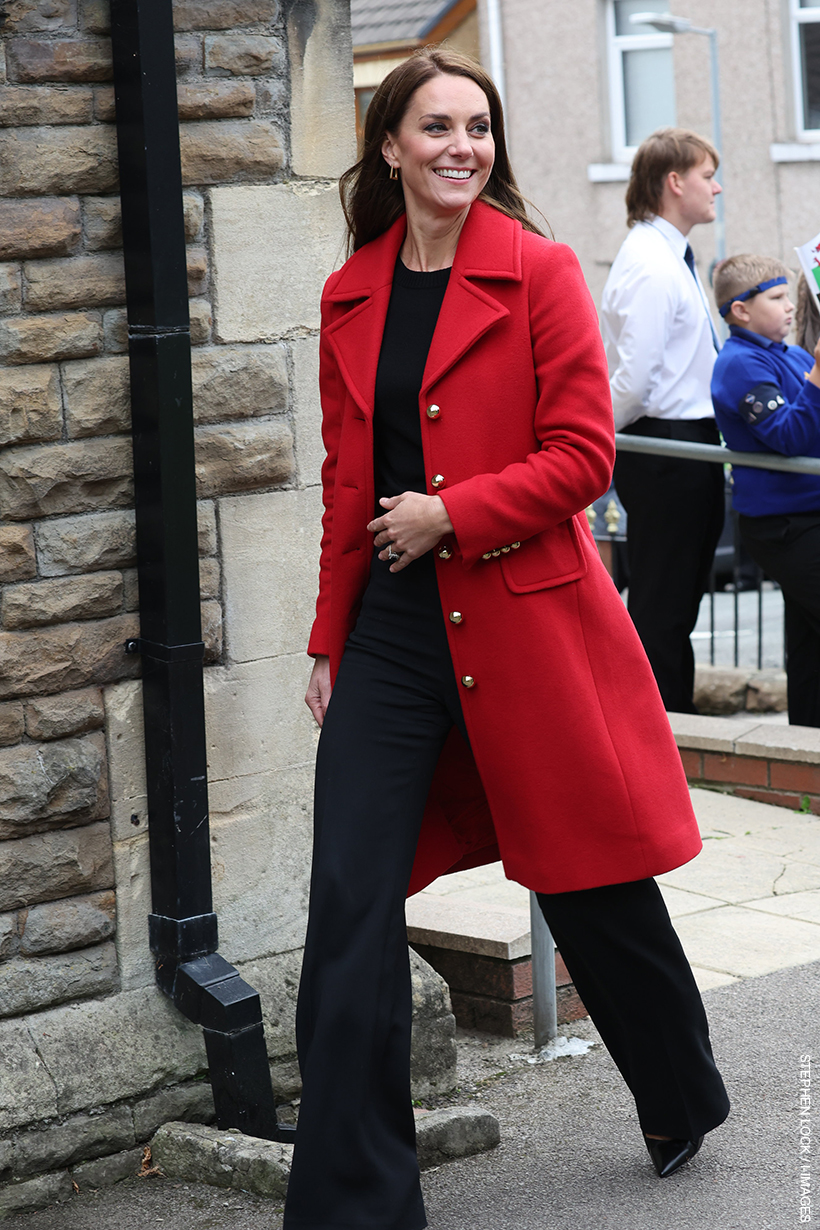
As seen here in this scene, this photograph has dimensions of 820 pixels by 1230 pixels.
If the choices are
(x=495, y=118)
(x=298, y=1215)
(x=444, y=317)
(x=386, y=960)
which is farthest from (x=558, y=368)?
(x=298, y=1215)

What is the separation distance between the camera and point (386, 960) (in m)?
2.81

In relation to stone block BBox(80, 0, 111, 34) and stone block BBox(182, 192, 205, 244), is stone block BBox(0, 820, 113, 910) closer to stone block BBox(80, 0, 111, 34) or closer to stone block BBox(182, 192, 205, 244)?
stone block BBox(182, 192, 205, 244)

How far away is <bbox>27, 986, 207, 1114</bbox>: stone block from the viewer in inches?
127

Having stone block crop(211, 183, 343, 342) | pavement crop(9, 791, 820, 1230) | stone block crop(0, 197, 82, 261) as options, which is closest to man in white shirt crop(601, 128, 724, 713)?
pavement crop(9, 791, 820, 1230)

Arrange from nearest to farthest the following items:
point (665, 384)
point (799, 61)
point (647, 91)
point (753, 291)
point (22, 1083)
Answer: point (22, 1083) < point (753, 291) < point (665, 384) < point (799, 61) < point (647, 91)

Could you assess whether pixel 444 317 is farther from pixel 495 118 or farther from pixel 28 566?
pixel 28 566

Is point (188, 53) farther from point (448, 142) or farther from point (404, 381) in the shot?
point (404, 381)

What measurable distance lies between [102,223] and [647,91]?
17.2 metres

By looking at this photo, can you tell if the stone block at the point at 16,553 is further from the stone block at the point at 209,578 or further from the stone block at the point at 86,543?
the stone block at the point at 209,578

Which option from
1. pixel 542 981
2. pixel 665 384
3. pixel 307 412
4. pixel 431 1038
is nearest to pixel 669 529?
pixel 665 384

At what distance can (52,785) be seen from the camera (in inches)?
128

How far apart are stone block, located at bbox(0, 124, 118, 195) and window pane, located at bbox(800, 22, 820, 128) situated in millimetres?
15999

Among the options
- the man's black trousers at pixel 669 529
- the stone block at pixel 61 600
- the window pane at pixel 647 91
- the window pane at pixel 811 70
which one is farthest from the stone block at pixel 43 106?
the window pane at pixel 647 91

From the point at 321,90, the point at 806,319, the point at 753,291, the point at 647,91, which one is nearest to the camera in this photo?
the point at 321,90
